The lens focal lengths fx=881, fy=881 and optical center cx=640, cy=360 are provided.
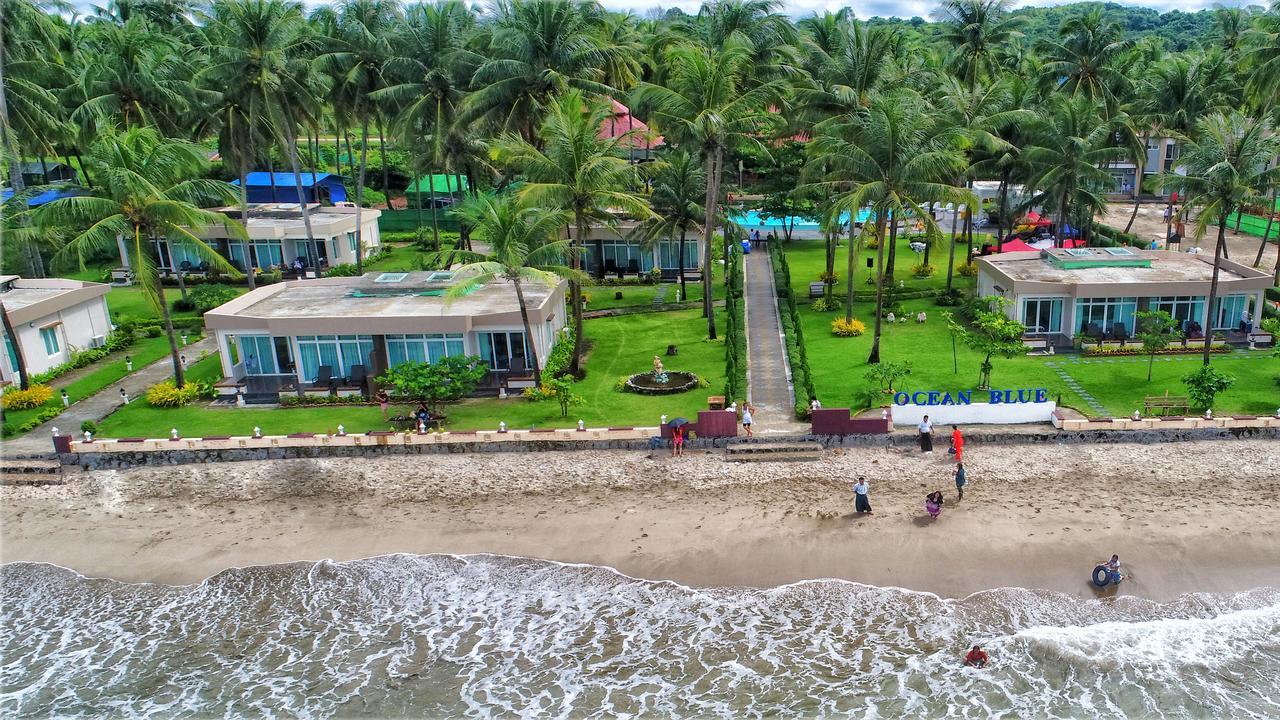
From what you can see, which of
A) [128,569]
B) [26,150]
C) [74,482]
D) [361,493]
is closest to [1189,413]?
[361,493]

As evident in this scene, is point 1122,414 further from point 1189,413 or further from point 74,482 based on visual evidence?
point 74,482

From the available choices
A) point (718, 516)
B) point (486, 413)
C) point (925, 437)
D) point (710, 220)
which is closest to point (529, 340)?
point (486, 413)

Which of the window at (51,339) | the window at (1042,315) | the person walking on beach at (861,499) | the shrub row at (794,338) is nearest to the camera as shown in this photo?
the person walking on beach at (861,499)

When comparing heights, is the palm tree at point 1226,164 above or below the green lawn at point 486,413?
above

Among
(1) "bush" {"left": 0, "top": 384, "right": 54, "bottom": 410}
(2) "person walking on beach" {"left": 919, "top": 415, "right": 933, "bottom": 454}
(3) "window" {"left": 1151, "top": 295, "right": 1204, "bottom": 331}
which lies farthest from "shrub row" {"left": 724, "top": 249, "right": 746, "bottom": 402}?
(1) "bush" {"left": 0, "top": 384, "right": 54, "bottom": 410}

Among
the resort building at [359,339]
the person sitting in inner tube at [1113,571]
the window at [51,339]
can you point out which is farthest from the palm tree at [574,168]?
the window at [51,339]

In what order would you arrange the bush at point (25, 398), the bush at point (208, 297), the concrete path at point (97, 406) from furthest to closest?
the bush at point (208, 297) → the bush at point (25, 398) → the concrete path at point (97, 406)

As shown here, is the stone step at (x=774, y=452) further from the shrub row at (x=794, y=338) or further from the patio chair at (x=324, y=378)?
the patio chair at (x=324, y=378)
